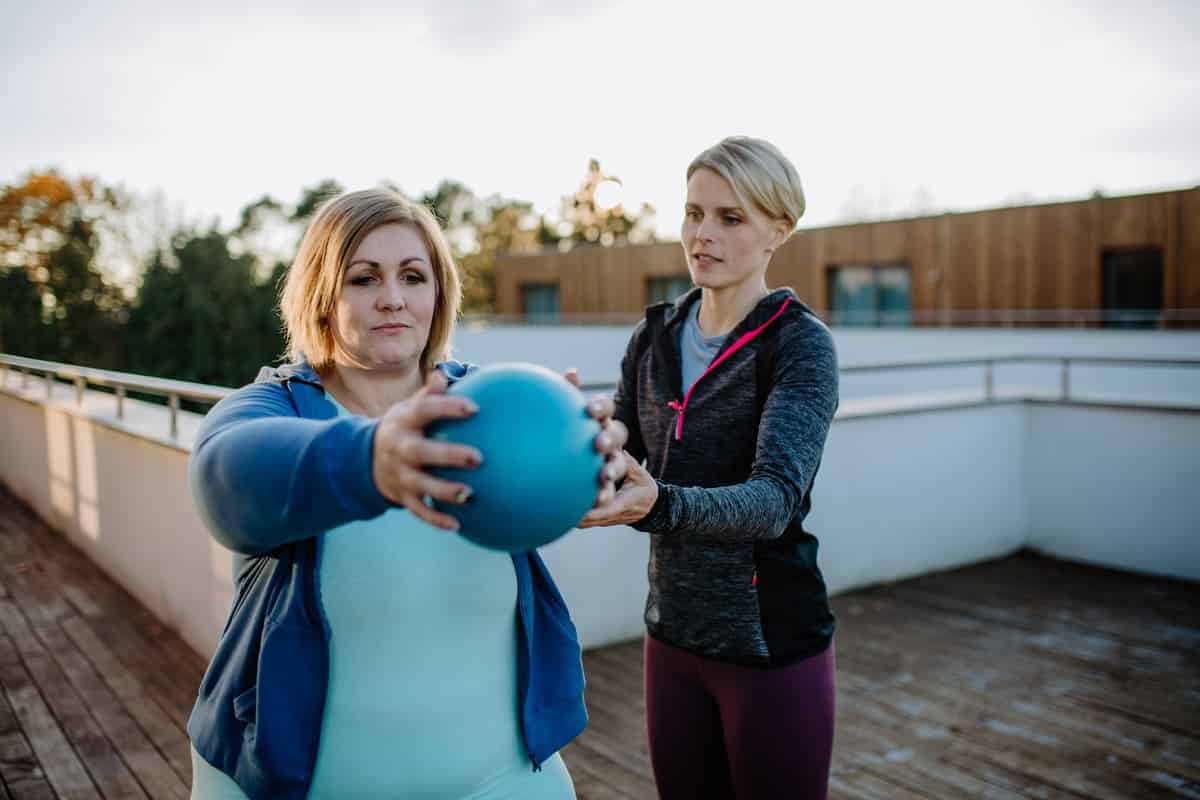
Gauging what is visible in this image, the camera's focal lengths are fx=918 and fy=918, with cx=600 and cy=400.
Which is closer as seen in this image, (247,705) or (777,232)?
(247,705)

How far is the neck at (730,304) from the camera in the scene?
6.53 feet

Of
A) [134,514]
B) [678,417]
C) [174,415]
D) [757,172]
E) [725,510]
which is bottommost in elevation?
[134,514]

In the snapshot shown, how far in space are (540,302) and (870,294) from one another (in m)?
11.7

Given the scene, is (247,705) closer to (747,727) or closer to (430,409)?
(430,409)

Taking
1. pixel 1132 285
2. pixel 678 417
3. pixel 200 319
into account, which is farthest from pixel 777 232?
pixel 200 319

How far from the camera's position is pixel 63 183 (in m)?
28.0

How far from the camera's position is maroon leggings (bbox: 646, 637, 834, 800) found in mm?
1864

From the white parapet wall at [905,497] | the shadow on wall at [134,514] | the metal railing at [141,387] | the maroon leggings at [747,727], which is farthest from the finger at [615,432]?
the white parapet wall at [905,497]

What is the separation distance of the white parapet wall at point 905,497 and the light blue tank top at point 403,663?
349cm

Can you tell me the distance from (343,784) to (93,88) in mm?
21081

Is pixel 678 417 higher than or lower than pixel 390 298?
lower

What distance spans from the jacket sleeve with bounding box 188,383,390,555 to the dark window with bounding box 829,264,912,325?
18.2m

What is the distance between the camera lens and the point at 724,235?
1.92 metres

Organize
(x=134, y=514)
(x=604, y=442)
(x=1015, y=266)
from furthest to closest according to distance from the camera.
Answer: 1. (x=1015, y=266)
2. (x=134, y=514)
3. (x=604, y=442)
